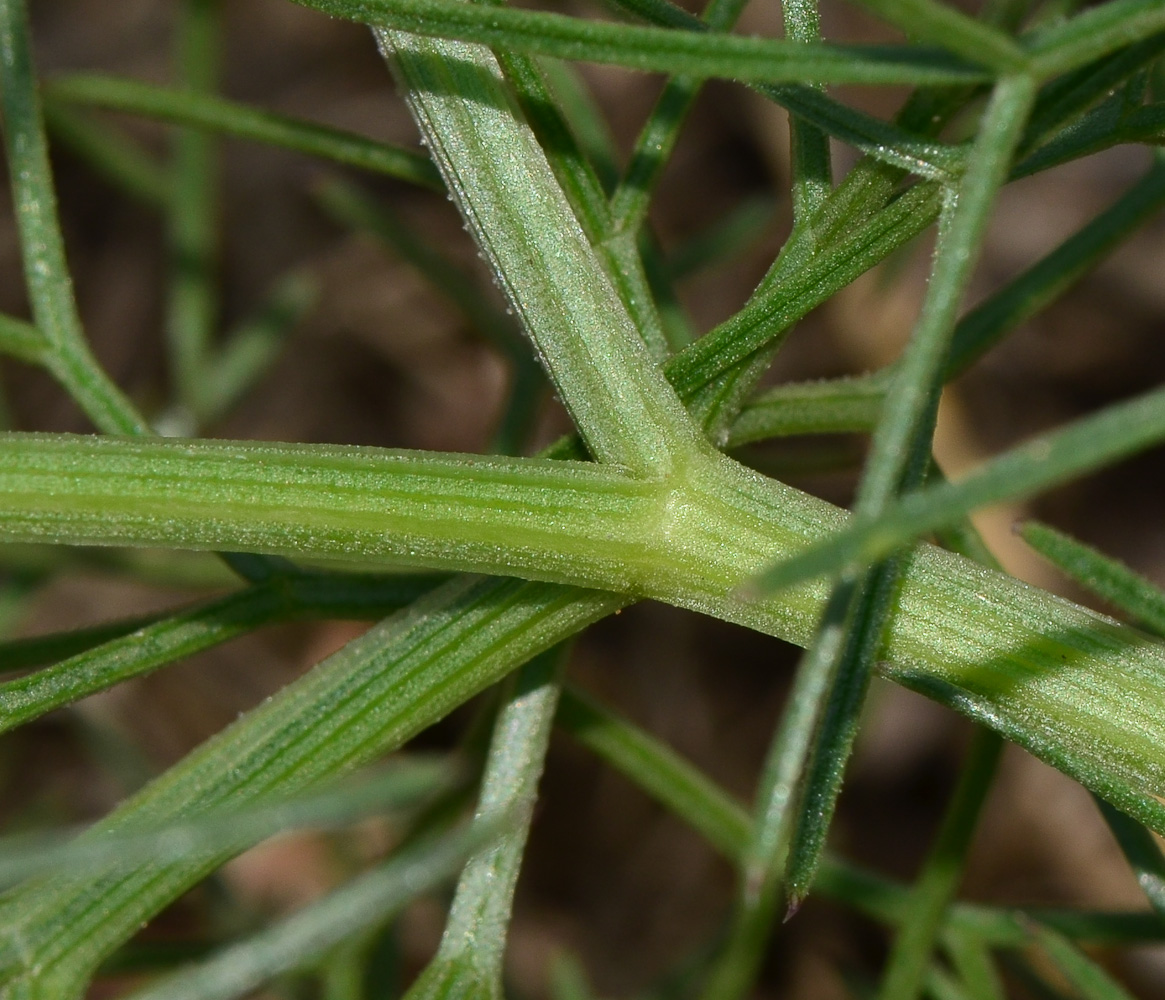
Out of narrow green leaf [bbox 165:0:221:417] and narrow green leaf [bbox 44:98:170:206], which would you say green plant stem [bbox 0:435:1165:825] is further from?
narrow green leaf [bbox 44:98:170:206]

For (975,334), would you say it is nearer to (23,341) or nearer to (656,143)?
(656,143)

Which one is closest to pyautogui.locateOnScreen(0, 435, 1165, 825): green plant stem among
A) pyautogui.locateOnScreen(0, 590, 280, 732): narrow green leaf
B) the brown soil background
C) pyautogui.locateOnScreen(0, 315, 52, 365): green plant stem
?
pyautogui.locateOnScreen(0, 590, 280, 732): narrow green leaf

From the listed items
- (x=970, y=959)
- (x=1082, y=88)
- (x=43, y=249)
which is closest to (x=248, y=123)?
(x=43, y=249)

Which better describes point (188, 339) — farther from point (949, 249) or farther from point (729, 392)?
point (949, 249)

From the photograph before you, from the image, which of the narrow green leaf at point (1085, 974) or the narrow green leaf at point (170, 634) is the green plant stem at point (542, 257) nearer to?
the narrow green leaf at point (170, 634)

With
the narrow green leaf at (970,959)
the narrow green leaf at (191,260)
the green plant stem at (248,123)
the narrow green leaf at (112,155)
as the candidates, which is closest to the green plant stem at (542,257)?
the green plant stem at (248,123)

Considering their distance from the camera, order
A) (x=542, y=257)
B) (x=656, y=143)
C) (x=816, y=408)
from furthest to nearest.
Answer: (x=816, y=408)
(x=656, y=143)
(x=542, y=257)
